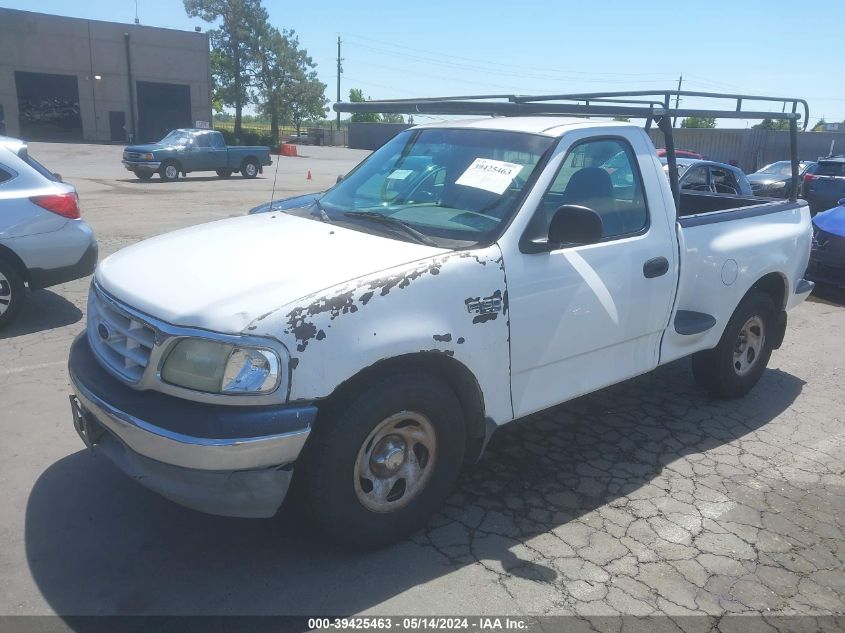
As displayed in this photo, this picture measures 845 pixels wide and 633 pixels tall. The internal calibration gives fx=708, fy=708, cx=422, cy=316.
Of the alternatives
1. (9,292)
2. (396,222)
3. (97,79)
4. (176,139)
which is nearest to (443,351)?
(396,222)

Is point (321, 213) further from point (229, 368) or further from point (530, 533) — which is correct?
point (530, 533)

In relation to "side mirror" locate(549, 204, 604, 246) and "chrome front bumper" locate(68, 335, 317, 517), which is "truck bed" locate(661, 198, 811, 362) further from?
"chrome front bumper" locate(68, 335, 317, 517)

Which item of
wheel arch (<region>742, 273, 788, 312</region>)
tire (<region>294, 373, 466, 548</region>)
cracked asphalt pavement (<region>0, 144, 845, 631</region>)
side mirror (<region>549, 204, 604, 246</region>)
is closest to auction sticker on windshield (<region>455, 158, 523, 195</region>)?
side mirror (<region>549, 204, 604, 246</region>)

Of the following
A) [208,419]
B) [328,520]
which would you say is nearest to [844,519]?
[328,520]

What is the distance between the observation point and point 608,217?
3.96 m

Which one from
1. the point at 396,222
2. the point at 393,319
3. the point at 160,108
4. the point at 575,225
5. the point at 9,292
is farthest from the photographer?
the point at 160,108

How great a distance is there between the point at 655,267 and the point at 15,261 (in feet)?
17.4

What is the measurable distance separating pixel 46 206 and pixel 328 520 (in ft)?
15.6

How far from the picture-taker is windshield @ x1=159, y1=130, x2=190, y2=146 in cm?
2291

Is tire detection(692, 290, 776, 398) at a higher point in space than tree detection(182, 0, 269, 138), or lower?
lower

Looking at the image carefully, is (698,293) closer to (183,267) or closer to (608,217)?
(608,217)

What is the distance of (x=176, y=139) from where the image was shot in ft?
76.0

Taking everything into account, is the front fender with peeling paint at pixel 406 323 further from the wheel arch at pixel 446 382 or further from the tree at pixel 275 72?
the tree at pixel 275 72

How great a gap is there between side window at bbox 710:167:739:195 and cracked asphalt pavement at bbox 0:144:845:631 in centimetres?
652
